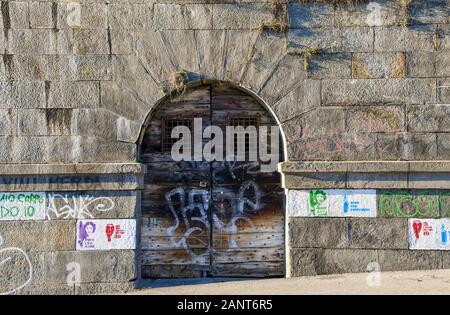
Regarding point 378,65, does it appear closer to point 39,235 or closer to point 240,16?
point 240,16

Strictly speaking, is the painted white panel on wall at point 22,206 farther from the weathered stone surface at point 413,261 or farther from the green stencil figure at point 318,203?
the weathered stone surface at point 413,261

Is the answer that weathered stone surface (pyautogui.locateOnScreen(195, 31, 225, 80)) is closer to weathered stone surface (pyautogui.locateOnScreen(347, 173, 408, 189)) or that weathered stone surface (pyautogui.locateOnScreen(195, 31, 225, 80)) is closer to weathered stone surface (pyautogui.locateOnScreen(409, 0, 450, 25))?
weathered stone surface (pyautogui.locateOnScreen(347, 173, 408, 189))

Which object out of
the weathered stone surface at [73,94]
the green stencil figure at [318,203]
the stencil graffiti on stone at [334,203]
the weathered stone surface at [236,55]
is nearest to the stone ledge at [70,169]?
the weathered stone surface at [73,94]

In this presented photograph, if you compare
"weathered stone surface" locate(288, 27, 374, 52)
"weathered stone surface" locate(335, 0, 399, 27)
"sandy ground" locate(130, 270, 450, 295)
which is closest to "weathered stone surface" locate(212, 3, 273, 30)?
"weathered stone surface" locate(288, 27, 374, 52)

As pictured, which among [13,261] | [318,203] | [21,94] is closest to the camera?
[13,261]

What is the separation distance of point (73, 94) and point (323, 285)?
4041mm

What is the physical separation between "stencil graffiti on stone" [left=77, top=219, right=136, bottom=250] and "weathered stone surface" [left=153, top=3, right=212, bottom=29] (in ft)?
8.73

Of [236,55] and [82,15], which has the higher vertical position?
[82,15]

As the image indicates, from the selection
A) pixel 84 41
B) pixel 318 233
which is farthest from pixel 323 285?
pixel 84 41

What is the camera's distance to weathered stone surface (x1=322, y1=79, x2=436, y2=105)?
23.3 ft

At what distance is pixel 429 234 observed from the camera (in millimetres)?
6918

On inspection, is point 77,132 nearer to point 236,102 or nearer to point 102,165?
point 102,165

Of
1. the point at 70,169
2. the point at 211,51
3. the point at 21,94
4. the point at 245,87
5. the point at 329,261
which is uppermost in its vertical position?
the point at 211,51

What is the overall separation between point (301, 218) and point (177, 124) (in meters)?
2.11
